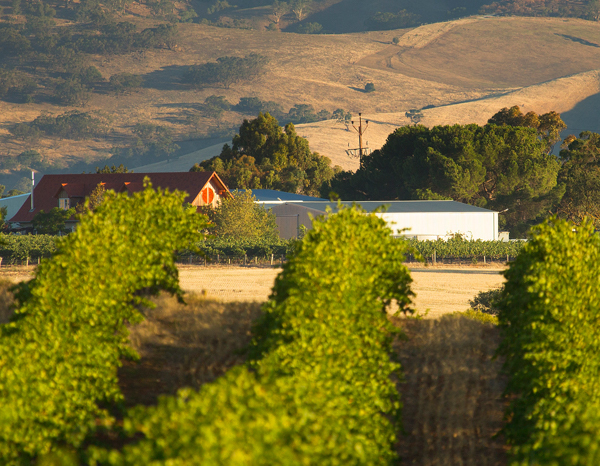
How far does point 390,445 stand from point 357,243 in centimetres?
335

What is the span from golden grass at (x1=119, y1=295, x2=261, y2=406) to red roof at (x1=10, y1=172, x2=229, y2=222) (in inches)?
1794

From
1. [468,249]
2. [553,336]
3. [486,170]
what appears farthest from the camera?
[486,170]

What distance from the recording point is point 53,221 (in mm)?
56719

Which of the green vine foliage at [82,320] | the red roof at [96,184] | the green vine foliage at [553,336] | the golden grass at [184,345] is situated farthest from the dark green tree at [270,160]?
the green vine foliage at [553,336]

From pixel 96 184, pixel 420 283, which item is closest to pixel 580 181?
pixel 420 283

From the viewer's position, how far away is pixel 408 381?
1323 cm

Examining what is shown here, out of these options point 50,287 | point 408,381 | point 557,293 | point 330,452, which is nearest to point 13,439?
point 50,287

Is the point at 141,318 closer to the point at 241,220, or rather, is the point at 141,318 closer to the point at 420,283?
the point at 420,283

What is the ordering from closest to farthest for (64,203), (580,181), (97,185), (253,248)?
(253,248) → (97,185) → (64,203) → (580,181)

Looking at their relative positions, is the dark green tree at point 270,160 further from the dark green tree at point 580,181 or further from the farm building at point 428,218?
the dark green tree at point 580,181

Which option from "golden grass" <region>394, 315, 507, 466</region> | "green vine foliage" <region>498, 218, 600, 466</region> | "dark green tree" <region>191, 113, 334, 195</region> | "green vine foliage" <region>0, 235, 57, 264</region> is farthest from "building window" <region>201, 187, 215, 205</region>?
"green vine foliage" <region>498, 218, 600, 466</region>

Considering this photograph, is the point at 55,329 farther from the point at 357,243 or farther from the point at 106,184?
the point at 106,184

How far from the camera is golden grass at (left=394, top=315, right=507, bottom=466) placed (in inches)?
466

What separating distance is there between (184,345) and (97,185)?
160 feet
